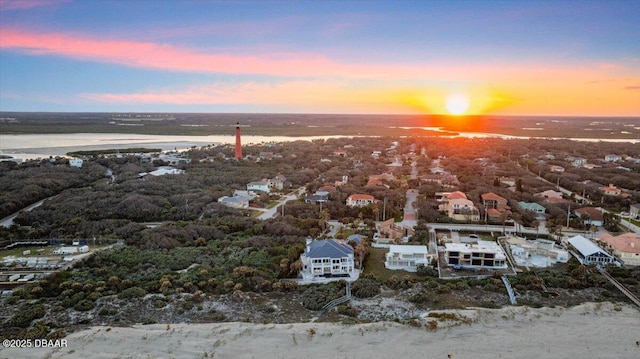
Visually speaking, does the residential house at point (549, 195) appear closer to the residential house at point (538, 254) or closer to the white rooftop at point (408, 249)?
the residential house at point (538, 254)

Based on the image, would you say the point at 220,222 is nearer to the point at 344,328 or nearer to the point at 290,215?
the point at 290,215

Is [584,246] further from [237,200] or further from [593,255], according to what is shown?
[237,200]

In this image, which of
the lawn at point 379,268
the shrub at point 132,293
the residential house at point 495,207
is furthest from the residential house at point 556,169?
the shrub at point 132,293

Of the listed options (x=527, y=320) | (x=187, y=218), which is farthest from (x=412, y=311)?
(x=187, y=218)

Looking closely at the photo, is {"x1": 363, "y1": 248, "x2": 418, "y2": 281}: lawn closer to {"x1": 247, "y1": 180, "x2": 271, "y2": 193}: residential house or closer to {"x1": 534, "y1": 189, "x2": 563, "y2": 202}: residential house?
{"x1": 247, "y1": 180, "x2": 271, "y2": 193}: residential house

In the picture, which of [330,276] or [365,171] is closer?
[330,276]
